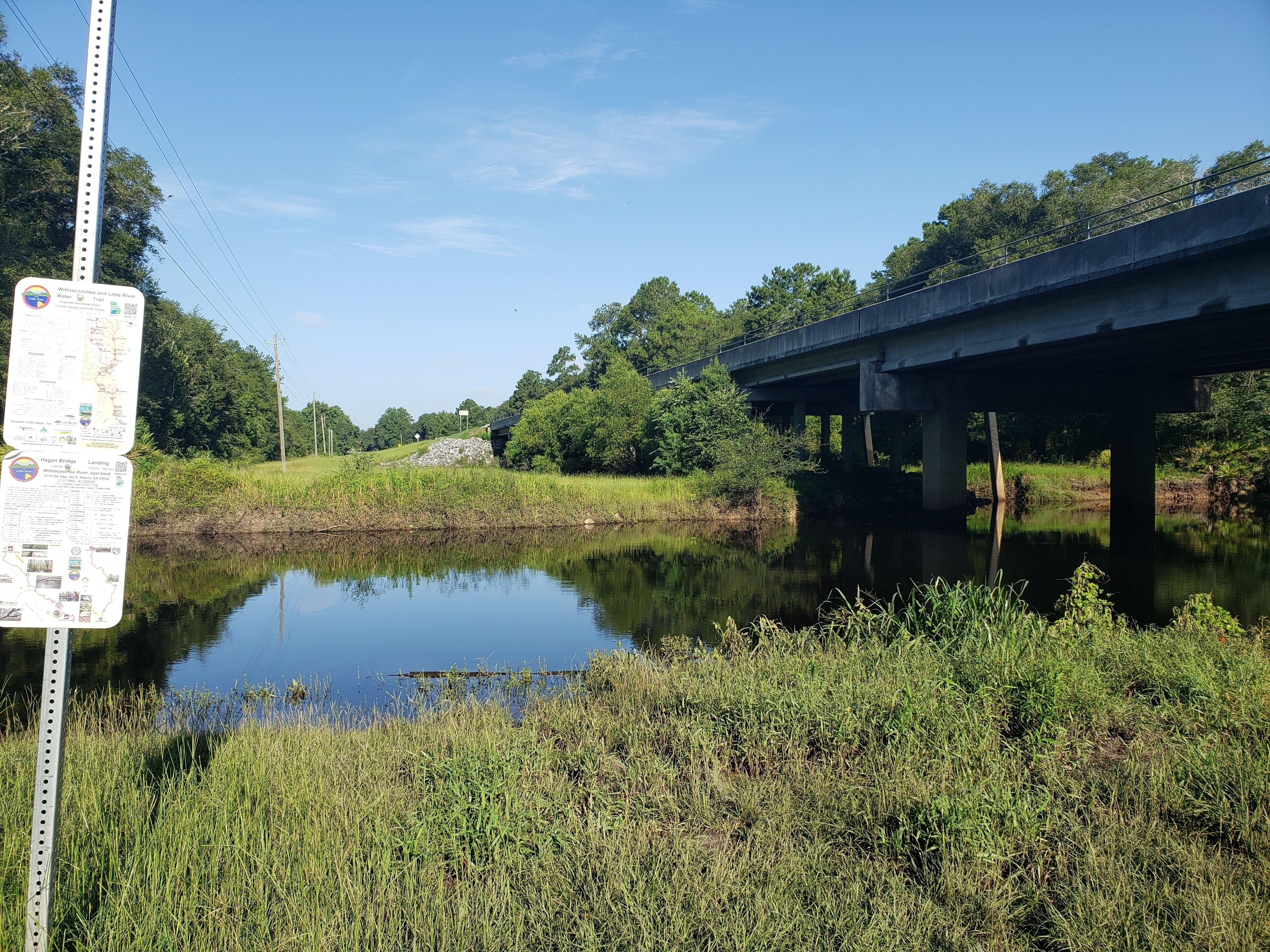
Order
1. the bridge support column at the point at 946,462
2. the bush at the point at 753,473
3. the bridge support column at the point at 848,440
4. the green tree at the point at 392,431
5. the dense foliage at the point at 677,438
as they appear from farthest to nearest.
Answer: the green tree at the point at 392,431
the bridge support column at the point at 848,440
the dense foliage at the point at 677,438
the bush at the point at 753,473
the bridge support column at the point at 946,462

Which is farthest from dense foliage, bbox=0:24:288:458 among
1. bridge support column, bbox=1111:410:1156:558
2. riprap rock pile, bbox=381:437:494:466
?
bridge support column, bbox=1111:410:1156:558

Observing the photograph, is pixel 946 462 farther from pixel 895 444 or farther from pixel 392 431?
pixel 392 431

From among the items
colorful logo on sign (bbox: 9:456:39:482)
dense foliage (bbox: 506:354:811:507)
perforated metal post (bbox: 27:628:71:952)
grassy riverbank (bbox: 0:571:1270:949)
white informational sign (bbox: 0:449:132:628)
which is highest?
dense foliage (bbox: 506:354:811:507)

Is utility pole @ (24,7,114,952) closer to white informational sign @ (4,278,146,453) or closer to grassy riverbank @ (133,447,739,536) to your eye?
white informational sign @ (4,278,146,453)

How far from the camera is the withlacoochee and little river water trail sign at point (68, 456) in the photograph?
304 centimetres

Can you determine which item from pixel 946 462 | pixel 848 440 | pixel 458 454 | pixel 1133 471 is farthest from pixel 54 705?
pixel 458 454

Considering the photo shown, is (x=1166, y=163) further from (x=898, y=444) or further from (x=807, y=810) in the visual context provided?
(x=807, y=810)

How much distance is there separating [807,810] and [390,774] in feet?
9.16

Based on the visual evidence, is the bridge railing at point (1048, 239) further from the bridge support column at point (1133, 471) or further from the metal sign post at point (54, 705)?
the metal sign post at point (54, 705)

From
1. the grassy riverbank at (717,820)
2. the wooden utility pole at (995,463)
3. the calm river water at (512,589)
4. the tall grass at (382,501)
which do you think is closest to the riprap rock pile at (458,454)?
the tall grass at (382,501)

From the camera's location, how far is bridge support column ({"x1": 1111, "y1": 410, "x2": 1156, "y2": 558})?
92.2ft

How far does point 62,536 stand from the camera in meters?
3.11

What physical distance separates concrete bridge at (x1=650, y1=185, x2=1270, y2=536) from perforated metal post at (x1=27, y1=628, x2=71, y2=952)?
1762 cm

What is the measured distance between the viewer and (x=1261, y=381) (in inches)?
1391
